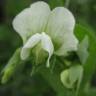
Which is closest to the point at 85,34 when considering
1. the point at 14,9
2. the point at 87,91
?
the point at 87,91

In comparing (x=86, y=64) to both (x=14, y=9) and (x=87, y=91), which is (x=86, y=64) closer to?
(x=87, y=91)

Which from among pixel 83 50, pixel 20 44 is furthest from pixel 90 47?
pixel 20 44

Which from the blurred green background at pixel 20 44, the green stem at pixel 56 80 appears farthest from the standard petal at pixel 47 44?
the blurred green background at pixel 20 44

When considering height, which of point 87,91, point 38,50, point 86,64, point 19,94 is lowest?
point 19,94

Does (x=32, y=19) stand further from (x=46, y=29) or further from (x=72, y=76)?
(x=72, y=76)

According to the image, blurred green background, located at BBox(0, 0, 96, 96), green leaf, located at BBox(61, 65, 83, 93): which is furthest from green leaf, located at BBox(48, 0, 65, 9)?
blurred green background, located at BBox(0, 0, 96, 96)

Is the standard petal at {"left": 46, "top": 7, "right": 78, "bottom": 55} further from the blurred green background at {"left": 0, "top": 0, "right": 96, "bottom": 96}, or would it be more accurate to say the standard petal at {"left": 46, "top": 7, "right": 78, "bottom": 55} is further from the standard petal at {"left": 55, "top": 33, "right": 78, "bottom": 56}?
the blurred green background at {"left": 0, "top": 0, "right": 96, "bottom": 96}
